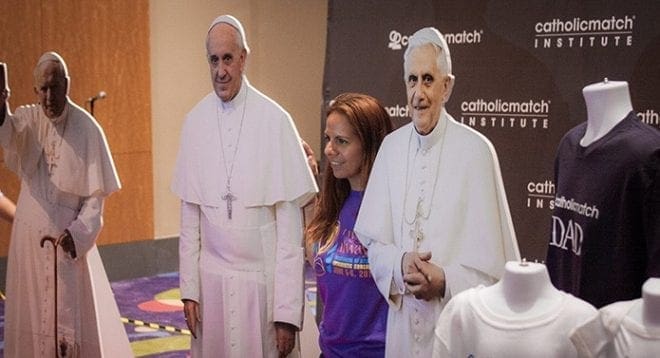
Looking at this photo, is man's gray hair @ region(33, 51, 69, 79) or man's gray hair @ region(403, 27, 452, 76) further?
man's gray hair @ region(33, 51, 69, 79)

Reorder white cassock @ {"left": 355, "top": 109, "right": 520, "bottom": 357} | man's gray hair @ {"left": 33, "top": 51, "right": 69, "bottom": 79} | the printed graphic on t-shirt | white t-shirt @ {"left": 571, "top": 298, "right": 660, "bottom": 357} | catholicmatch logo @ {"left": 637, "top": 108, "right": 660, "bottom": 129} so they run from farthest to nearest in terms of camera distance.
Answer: man's gray hair @ {"left": 33, "top": 51, "right": 69, "bottom": 79} < the printed graphic on t-shirt < catholicmatch logo @ {"left": 637, "top": 108, "right": 660, "bottom": 129} < white cassock @ {"left": 355, "top": 109, "right": 520, "bottom": 357} < white t-shirt @ {"left": 571, "top": 298, "right": 660, "bottom": 357}

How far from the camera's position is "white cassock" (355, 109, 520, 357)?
297cm

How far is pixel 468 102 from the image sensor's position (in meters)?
3.85

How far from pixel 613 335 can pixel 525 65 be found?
1698 mm

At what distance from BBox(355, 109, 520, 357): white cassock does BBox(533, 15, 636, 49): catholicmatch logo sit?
774mm

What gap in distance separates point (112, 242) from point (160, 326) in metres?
1.14

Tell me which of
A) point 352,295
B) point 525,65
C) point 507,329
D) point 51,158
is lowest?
point 352,295

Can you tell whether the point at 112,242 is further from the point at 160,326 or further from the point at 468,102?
the point at 468,102

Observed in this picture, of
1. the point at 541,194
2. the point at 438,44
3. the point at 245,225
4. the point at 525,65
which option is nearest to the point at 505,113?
the point at 525,65

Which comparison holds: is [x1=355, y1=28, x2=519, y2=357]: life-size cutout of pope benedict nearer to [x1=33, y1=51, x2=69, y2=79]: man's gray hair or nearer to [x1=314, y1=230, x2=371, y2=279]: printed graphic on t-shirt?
[x1=314, y1=230, x2=371, y2=279]: printed graphic on t-shirt

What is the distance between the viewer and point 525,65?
145 inches

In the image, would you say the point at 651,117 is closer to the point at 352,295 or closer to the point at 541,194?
the point at 541,194

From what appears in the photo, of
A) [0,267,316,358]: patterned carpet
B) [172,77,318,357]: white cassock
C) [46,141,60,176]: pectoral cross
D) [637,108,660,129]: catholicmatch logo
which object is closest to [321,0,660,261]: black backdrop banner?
[637,108,660,129]: catholicmatch logo

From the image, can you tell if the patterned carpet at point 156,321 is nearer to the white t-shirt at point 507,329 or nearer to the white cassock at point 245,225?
the white cassock at point 245,225
